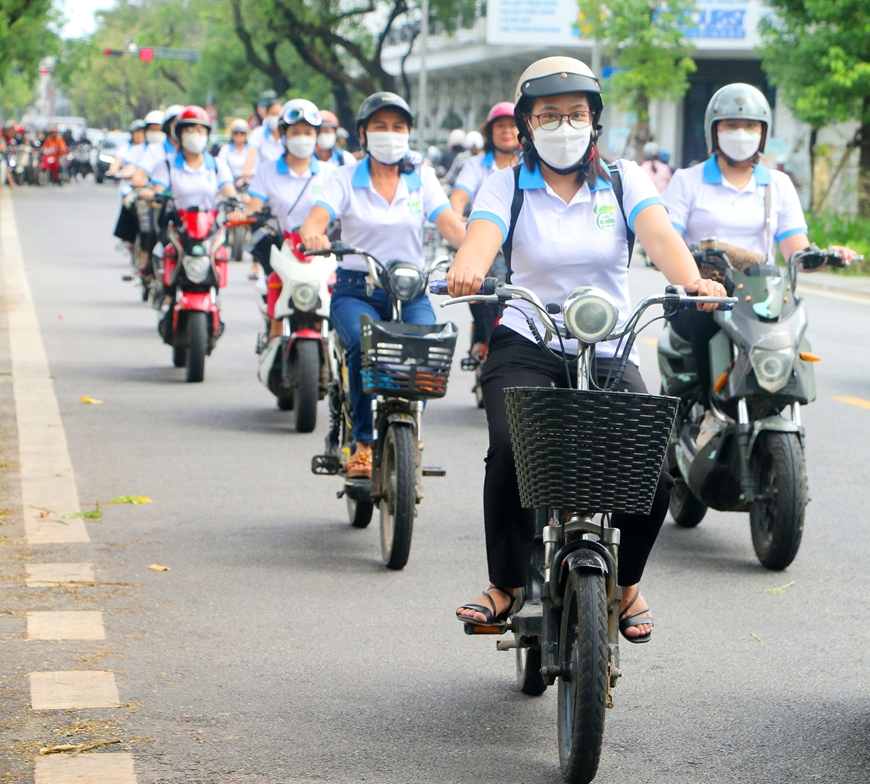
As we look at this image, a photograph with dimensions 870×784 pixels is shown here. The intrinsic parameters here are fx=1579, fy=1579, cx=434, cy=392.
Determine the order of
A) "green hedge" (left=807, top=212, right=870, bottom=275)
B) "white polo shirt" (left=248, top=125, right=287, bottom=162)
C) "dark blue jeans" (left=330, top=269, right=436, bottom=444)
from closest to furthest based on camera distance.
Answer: "dark blue jeans" (left=330, top=269, right=436, bottom=444), "white polo shirt" (left=248, top=125, right=287, bottom=162), "green hedge" (left=807, top=212, right=870, bottom=275)

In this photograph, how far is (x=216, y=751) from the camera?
4367 millimetres

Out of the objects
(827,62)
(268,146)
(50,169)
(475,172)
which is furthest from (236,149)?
(50,169)

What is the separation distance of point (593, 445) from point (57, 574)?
120 inches

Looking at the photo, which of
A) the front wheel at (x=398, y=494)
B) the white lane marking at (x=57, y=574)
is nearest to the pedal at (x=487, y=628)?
the front wheel at (x=398, y=494)

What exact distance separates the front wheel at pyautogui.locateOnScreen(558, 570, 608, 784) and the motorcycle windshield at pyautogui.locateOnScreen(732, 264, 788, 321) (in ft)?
9.42

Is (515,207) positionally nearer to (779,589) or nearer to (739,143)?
(779,589)

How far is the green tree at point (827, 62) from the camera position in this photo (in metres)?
25.1

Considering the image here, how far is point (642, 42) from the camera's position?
3778 centimetres

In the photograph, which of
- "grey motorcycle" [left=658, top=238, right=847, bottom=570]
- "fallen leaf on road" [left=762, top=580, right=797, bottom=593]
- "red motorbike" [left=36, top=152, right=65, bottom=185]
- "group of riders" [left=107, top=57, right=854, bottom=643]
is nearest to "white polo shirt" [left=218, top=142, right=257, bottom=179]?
"group of riders" [left=107, top=57, right=854, bottom=643]

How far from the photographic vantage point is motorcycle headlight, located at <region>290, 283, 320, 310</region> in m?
9.61

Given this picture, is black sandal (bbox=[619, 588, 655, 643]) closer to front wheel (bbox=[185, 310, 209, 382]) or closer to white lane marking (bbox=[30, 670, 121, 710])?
white lane marking (bbox=[30, 670, 121, 710])

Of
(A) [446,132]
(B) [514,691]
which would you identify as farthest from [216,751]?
(A) [446,132]

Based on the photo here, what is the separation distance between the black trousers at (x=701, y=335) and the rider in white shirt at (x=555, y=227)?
237 cm

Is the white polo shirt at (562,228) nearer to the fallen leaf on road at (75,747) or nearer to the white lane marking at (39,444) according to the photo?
the fallen leaf on road at (75,747)
